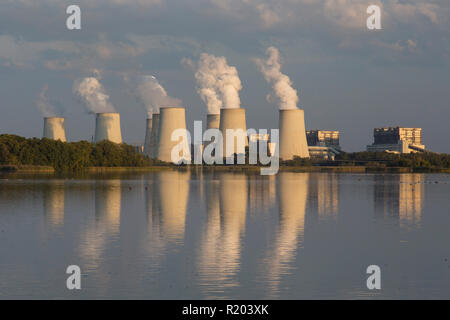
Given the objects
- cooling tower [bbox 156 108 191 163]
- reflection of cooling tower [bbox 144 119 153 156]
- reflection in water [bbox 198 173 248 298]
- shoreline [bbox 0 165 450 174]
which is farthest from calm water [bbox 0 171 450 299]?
reflection of cooling tower [bbox 144 119 153 156]

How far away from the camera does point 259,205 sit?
21.5 meters

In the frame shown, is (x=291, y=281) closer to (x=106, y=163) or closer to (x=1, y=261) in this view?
(x=1, y=261)

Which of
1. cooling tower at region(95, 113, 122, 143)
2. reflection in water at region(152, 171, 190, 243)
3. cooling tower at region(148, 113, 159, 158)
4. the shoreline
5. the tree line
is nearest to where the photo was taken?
reflection in water at region(152, 171, 190, 243)

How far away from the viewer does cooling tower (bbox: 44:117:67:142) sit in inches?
3024

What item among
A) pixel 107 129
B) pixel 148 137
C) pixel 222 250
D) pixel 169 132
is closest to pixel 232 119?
pixel 169 132

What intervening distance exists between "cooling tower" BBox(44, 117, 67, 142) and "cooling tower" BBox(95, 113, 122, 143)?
212 inches

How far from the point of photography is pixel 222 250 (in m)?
11.8

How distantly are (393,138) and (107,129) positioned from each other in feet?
220

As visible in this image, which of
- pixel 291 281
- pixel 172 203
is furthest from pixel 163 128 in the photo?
pixel 291 281

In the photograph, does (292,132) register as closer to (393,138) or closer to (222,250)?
(222,250)

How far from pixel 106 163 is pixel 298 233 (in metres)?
54.5

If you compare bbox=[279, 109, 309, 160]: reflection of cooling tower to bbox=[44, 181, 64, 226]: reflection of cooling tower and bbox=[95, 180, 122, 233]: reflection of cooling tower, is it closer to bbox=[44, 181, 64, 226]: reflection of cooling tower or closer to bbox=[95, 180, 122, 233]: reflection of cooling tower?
bbox=[95, 180, 122, 233]: reflection of cooling tower

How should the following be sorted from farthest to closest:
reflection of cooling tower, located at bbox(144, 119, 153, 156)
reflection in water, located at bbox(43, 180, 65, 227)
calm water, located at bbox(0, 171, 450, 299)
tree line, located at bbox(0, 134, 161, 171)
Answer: reflection of cooling tower, located at bbox(144, 119, 153, 156), tree line, located at bbox(0, 134, 161, 171), reflection in water, located at bbox(43, 180, 65, 227), calm water, located at bbox(0, 171, 450, 299)

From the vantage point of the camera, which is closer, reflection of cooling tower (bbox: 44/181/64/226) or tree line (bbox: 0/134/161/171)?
reflection of cooling tower (bbox: 44/181/64/226)
